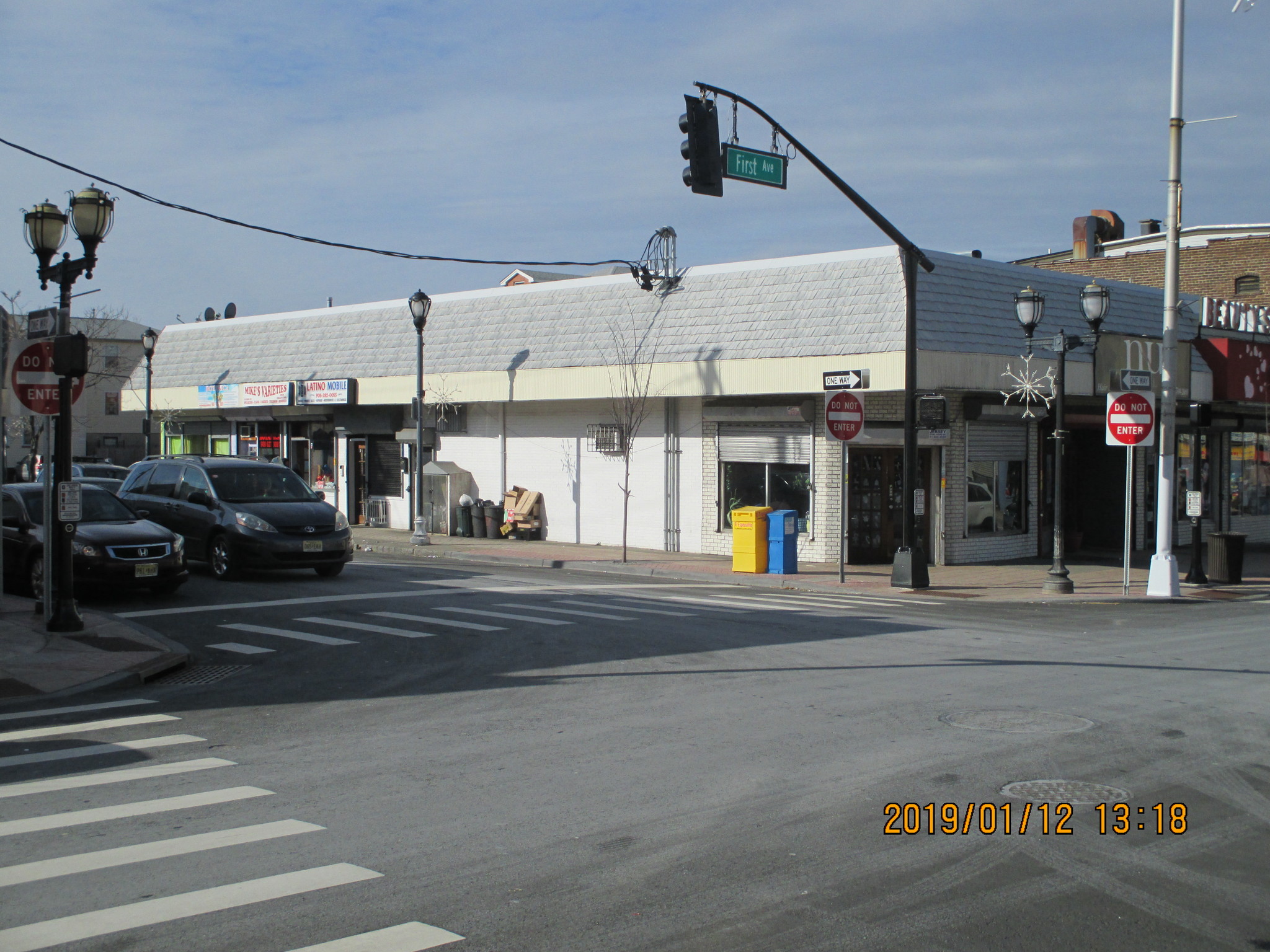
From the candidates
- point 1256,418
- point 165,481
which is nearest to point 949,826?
point 165,481

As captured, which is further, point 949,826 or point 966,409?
point 966,409

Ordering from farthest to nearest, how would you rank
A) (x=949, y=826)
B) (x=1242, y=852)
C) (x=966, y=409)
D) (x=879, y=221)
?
(x=966, y=409) → (x=879, y=221) → (x=949, y=826) → (x=1242, y=852)

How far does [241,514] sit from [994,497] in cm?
1450

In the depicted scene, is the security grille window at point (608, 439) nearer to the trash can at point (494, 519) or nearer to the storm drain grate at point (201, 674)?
the trash can at point (494, 519)

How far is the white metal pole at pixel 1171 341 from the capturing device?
18.6 metres

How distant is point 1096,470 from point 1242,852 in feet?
76.0

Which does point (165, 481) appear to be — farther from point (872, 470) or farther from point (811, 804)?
point (811, 804)

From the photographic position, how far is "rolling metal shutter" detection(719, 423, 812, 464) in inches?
910

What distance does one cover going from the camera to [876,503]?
23188 millimetres

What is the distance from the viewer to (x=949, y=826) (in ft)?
20.2

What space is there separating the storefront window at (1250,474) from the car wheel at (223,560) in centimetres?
2391

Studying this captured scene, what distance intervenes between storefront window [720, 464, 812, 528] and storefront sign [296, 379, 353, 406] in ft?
38.0

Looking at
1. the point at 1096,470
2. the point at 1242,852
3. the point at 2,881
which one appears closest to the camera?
the point at 2,881

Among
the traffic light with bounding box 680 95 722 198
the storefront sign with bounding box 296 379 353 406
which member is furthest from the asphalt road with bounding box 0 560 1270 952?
the storefront sign with bounding box 296 379 353 406
